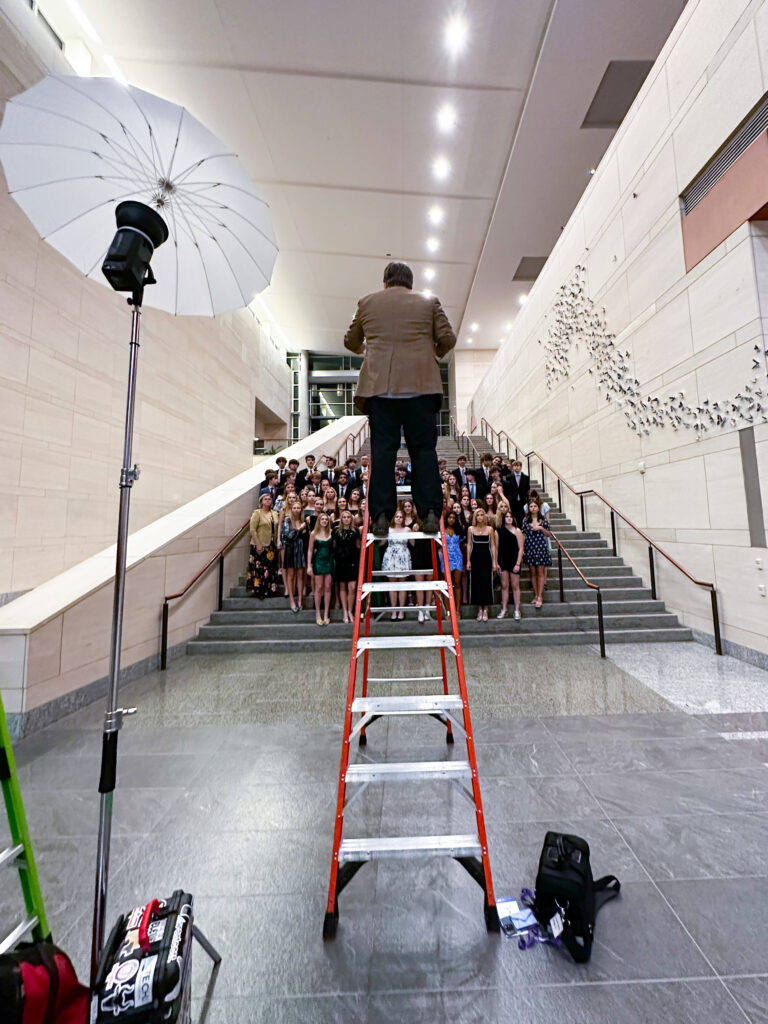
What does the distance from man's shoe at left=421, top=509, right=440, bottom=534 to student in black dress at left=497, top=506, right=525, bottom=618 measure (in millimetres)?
3931

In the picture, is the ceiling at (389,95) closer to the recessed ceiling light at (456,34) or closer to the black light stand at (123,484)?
the recessed ceiling light at (456,34)

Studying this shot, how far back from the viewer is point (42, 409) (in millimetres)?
6336

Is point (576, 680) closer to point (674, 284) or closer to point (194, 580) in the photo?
point (194, 580)

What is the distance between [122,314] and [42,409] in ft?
8.65

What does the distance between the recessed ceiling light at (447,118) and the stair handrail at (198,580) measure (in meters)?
9.12

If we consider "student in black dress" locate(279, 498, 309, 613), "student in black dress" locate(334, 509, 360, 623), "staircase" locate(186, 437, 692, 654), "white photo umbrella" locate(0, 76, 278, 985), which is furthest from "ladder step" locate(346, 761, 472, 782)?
"student in black dress" locate(279, 498, 309, 613)

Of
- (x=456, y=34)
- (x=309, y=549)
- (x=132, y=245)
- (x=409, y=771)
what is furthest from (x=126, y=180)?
(x=456, y=34)

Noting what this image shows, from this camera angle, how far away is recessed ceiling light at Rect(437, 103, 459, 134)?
917 cm

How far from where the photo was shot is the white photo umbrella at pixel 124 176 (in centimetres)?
155

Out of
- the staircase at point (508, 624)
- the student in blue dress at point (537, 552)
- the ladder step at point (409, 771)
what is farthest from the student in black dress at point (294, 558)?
the ladder step at point (409, 771)

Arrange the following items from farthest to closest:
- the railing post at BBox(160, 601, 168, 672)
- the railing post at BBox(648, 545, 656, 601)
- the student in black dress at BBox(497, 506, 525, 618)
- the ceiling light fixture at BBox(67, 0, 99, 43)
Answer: the ceiling light fixture at BBox(67, 0, 99, 43)
the railing post at BBox(648, 545, 656, 601)
the student in black dress at BBox(497, 506, 525, 618)
the railing post at BBox(160, 601, 168, 672)

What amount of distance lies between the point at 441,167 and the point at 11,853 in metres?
13.2

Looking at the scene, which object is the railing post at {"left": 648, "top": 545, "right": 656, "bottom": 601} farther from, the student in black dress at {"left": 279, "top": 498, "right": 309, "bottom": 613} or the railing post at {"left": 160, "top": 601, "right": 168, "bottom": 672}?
the railing post at {"left": 160, "top": 601, "right": 168, "bottom": 672}

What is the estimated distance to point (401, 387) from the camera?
95.1 inches
